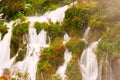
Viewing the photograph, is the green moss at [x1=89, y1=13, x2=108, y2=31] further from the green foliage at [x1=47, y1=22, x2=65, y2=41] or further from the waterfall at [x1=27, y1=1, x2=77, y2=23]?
the waterfall at [x1=27, y1=1, x2=77, y2=23]

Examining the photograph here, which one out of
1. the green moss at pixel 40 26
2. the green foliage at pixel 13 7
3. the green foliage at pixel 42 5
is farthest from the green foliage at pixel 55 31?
the green foliage at pixel 13 7

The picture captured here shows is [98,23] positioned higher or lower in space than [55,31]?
higher

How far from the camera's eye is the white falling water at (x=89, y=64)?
20.3m

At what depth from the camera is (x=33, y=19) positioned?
27.5m

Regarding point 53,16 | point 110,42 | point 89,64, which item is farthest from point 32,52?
point 110,42

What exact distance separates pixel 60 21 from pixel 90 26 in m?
3.47

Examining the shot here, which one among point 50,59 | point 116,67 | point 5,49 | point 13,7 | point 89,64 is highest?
point 116,67

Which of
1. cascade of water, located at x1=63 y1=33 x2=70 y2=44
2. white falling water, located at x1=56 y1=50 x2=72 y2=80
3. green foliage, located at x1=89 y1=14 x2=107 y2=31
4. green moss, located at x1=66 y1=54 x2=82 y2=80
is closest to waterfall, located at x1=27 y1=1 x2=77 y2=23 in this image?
cascade of water, located at x1=63 y1=33 x2=70 y2=44

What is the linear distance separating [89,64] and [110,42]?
5.20ft

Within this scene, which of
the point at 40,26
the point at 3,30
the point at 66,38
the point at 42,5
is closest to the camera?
the point at 66,38

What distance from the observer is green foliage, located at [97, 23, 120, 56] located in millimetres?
19820

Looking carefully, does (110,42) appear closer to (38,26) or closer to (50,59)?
(50,59)

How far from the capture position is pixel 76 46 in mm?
22109

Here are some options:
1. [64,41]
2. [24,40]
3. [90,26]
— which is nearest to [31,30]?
[24,40]
